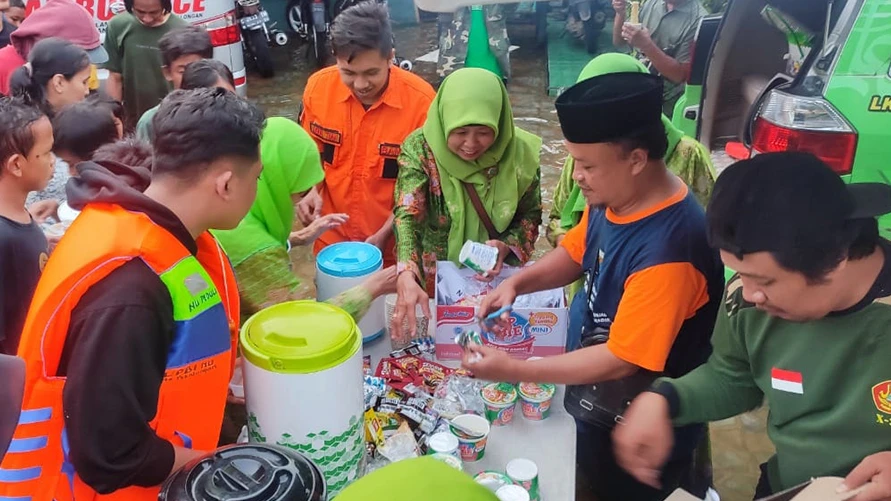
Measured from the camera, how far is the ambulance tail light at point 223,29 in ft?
18.6

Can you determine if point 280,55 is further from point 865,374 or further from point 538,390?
point 865,374

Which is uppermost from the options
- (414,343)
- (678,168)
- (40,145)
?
(40,145)

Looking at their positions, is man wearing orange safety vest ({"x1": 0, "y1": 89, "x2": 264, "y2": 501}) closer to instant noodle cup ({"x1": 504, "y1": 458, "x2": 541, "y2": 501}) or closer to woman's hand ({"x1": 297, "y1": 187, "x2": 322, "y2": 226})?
instant noodle cup ({"x1": 504, "y1": 458, "x2": 541, "y2": 501})

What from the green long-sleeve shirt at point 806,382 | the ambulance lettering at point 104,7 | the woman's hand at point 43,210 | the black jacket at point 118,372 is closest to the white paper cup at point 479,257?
the green long-sleeve shirt at point 806,382

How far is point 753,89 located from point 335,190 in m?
2.75

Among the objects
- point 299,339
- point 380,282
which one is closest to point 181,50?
point 380,282

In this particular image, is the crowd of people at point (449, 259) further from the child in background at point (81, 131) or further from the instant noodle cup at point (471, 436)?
the instant noodle cup at point (471, 436)

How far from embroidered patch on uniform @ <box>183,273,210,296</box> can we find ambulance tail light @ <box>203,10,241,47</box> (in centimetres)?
466

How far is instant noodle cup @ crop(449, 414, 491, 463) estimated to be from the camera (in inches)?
74.8

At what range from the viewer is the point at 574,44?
932 cm

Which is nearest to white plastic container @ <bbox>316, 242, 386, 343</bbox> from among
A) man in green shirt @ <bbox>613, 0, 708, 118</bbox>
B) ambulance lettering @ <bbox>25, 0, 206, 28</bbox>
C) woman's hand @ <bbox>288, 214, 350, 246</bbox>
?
woman's hand @ <bbox>288, 214, 350, 246</bbox>

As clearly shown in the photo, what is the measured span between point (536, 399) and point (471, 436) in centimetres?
26

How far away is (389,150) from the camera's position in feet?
10.1

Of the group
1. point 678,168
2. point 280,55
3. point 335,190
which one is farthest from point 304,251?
point 280,55
